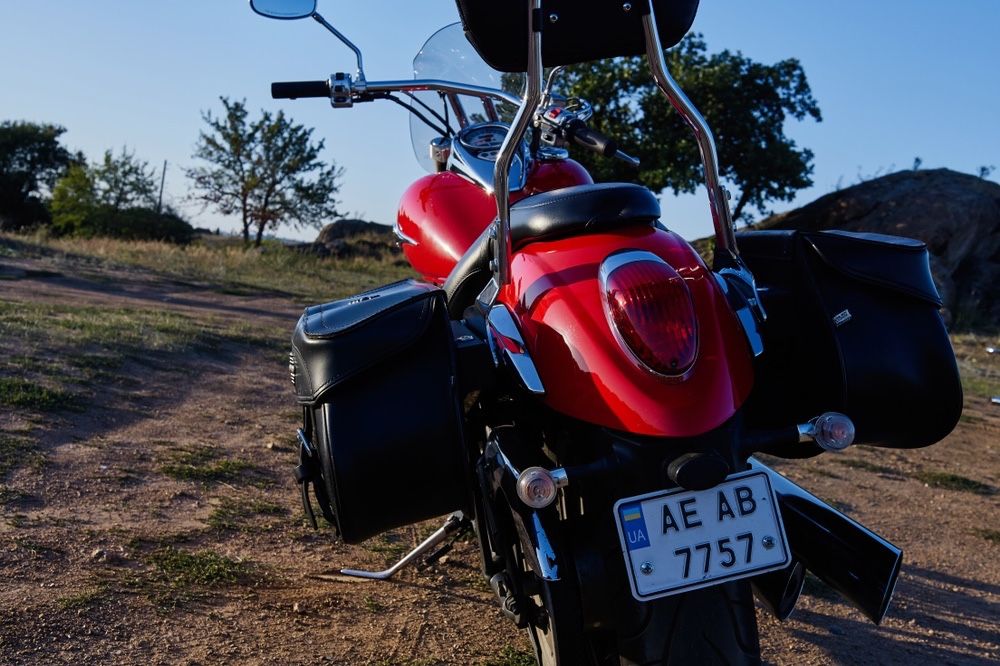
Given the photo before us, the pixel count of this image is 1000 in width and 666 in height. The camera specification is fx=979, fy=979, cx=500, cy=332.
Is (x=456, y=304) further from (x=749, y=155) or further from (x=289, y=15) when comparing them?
(x=749, y=155)

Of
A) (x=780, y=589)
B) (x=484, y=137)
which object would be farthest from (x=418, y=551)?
(x=484, y=137)

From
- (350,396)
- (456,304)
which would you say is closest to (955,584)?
(456,304)

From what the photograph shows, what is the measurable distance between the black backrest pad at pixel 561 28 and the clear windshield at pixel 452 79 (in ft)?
6.31

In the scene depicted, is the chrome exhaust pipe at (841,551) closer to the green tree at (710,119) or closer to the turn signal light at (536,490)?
the turn signal light at (536,490)

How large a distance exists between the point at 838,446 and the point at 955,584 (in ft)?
6.25

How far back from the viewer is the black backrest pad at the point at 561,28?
2.16 meters

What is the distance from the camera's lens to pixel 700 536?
1875 mm

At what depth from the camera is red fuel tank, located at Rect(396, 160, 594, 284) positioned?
330cm

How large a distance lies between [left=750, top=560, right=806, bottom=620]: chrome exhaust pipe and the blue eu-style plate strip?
420 millimetres

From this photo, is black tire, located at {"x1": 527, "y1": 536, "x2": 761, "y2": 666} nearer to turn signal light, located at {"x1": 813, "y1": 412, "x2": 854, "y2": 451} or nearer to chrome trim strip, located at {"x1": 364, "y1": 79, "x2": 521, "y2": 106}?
turn signal light, located at {"x1": 813, "y1": 412, "x2": 854, "y2": 451}

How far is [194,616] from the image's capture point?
2.75 meters

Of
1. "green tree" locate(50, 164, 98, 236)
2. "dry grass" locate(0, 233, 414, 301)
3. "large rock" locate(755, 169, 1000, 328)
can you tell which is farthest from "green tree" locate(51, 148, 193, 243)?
"large rock" locate(755, 169, 1000, 328)

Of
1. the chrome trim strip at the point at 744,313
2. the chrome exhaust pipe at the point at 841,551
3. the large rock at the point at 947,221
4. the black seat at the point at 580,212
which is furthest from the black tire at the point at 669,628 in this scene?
the large rock at the point at 947,221

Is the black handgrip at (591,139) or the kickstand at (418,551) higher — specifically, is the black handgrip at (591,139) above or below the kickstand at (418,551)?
above
